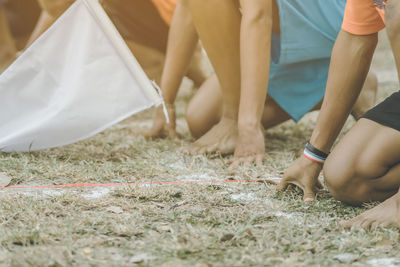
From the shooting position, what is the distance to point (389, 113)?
4.51 feet

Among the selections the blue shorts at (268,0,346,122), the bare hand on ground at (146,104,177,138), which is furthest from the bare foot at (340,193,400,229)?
the bare hand on ground at (146,104,177,138)

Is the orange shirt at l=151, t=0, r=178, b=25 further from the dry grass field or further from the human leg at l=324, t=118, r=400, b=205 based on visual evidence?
the human leg at l=324, t=118, r=400, b=205

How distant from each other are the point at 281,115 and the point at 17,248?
142 cm

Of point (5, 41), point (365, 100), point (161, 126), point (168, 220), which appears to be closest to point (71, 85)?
point (161, 126)

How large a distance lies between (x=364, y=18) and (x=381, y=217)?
0.51m

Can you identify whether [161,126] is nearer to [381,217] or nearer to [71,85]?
[71,85]

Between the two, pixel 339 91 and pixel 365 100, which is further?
pixel 365 100

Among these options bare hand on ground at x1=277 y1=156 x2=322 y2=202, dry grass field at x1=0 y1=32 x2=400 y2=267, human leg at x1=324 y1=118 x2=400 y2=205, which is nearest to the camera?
dry grass field at x1=0 y1=32 x2=400 y2=267

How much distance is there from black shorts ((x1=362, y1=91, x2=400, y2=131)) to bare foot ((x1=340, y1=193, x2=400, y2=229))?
0.69 feet

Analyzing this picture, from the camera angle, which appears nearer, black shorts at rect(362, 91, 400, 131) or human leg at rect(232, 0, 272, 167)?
black shorts at rect(362, 91, 400, 131)

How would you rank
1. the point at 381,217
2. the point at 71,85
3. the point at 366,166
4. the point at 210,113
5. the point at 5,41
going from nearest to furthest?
the point at 381,217 → the point at 366,166 → the point at 71,85 → the point at 210,113 → the point at 5,41

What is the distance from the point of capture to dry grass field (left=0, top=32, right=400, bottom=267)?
1.08 metres

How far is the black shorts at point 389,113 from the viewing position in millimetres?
1351

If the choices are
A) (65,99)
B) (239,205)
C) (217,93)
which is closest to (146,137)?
(217,93)
